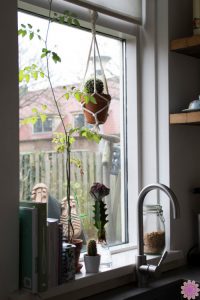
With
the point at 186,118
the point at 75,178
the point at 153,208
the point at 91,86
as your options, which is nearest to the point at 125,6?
the point at 91,86

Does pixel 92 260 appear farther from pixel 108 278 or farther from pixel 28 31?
pixel 28 31

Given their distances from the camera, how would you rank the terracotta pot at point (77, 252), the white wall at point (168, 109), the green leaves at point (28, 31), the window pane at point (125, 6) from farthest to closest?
the white wall at point (168, 109)
the window pane at point (125, 6)
the terracotta pot at point (77, 252)
the green leaves at point (28, 31)

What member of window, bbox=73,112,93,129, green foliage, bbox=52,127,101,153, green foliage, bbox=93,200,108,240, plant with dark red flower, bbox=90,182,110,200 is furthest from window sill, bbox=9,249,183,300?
window, bbox=73,112,93,129

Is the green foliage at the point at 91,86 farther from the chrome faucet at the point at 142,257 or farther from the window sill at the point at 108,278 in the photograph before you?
the window sill at the point at 108,278

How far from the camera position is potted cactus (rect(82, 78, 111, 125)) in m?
1.81

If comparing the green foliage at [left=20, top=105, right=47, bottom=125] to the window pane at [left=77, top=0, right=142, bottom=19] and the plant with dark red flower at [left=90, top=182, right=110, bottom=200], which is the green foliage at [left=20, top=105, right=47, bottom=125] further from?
the window pane at [left=77, top=0, right=142, bottom=19]

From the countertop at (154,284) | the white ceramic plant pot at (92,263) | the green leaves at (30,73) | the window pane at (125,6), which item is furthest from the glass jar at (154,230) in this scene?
the window pane at (125,6)

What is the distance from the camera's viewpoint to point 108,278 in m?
1.74

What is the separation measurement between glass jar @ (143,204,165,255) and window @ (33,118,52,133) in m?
0.54

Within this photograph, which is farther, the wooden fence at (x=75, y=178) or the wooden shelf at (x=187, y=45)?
the wooden shelf at (x=187, y=45)

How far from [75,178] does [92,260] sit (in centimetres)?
37

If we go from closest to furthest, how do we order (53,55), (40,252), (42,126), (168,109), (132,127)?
(40,252) → (53,55) → (42,126) → (168,109) → (132,127)

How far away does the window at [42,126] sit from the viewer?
1.80 metres

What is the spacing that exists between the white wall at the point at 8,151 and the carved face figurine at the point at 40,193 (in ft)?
0.86
